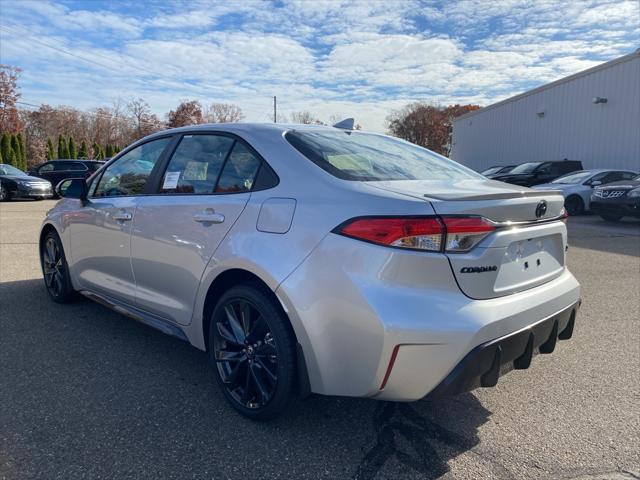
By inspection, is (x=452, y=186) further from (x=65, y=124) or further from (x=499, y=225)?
(x=65, y=124)

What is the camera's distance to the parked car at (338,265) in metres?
2.20

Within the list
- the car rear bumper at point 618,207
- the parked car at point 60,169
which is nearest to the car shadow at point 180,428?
the car rear bumper at point 618,207

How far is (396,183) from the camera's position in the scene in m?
2.59

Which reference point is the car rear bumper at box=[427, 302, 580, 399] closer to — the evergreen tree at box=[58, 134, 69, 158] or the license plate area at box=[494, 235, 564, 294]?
the license plate area at box=[494, 235, 564, 294]

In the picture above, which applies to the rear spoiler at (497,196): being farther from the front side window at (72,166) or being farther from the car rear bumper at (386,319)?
the front side window at (72,166)

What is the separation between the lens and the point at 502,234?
2.36m

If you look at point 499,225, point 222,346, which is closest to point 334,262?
point 499,225

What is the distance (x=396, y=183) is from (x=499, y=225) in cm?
55

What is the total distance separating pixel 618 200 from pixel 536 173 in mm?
5890

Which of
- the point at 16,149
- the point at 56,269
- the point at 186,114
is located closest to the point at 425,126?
the point at 186,114

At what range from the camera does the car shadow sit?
2.36 meters

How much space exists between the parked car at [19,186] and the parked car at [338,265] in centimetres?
1719

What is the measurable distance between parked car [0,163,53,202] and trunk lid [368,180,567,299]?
62.1 ft

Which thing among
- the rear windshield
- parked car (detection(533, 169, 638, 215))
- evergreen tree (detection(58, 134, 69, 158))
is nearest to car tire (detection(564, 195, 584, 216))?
parked car (detection(533, 169, 638, 215))
